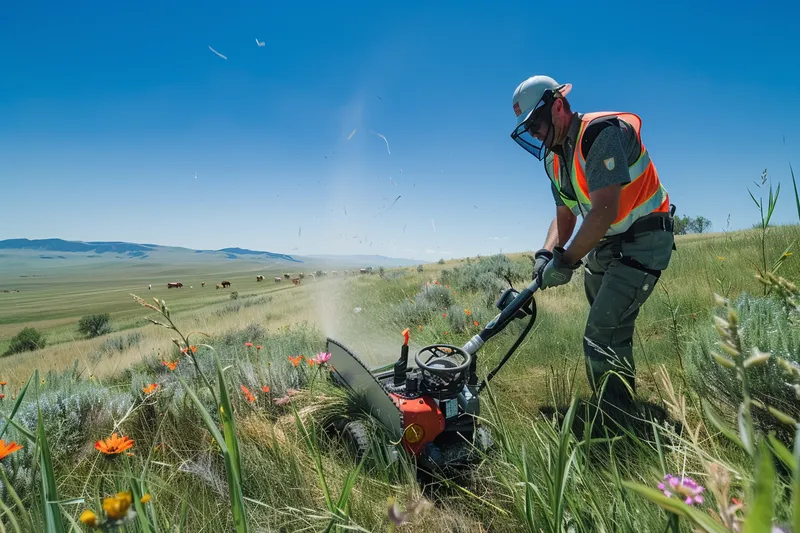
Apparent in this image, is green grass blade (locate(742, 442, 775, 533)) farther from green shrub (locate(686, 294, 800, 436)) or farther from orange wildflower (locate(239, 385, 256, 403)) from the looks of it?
orange wildflower (locate(239, 385, 256, 403))

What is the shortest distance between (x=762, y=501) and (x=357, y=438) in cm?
258

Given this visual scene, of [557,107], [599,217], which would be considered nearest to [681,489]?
[599,217]

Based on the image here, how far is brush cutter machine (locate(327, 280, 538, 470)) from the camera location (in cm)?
254

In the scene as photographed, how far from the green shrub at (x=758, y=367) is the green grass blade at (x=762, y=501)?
86.3 inches

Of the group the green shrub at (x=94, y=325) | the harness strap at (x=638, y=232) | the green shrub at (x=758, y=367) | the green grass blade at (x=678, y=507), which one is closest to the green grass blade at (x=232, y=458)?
the green grass blade at (x=678, y=507)

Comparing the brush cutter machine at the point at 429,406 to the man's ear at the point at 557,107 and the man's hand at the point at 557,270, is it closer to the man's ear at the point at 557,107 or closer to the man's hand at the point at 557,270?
the man's hand at the point at 557,270

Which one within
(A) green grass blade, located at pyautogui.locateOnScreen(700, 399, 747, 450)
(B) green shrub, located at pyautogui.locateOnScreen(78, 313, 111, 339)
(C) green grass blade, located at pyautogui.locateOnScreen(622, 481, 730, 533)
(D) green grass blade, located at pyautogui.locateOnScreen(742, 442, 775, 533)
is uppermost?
(D) green grass blade, located at pyautogui.locateOnScreen(742, 442, 775, 533)

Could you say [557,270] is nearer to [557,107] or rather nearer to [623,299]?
[623,299]

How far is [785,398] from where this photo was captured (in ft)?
7.23

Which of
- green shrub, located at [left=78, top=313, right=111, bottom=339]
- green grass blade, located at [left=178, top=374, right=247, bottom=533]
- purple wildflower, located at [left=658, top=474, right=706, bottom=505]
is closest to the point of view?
purple wildflower, located at [left=658, top=474, right=706, bottom=505]

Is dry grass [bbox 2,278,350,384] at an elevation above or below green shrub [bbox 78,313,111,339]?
above

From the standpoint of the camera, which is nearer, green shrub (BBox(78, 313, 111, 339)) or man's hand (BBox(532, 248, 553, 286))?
man's hand (BBox(532, 248, 553, 286))

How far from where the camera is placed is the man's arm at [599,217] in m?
3.01

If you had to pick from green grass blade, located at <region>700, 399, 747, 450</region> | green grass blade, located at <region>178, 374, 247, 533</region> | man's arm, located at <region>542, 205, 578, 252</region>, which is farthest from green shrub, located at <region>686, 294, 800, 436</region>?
green grass blade, located at <region>178, 374, 247, 533</region>
